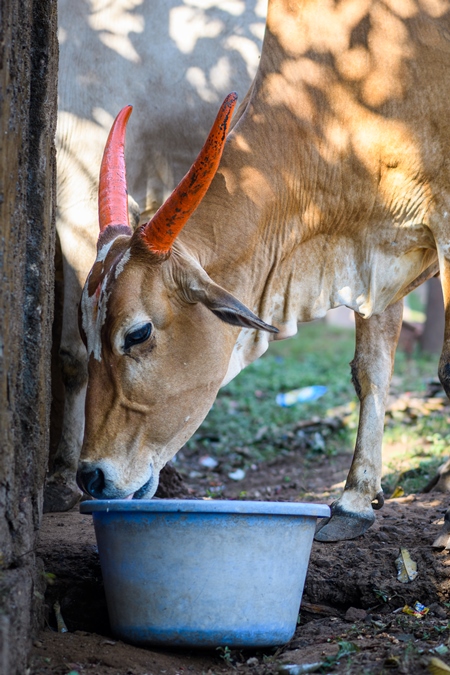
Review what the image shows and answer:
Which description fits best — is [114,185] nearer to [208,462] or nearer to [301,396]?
[208,462]

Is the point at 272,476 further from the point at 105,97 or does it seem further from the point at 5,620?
the point at 5,620

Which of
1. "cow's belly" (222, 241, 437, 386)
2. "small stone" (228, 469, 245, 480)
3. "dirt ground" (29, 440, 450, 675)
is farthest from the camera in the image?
"small stone" (228, 469, 245, 480)

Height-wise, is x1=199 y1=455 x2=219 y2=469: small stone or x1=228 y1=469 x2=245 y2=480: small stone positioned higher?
x1=199 y1=455 x2=219 y2=469: small stone

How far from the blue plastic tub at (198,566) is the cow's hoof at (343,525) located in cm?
86

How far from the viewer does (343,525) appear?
3.37 m

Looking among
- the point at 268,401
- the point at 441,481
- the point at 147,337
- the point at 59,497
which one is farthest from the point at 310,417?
the point at 147,337

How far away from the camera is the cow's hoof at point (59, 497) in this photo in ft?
11.5

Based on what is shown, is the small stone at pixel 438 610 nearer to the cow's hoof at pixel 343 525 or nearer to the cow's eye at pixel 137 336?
the cow's hoof at pixel 343 525

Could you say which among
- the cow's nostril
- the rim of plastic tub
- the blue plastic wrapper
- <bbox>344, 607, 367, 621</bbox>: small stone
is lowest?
<bbox>344, 607, 367, 621</bbox>: small stone

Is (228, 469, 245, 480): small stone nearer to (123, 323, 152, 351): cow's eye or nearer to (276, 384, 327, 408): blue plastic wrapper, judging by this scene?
(276, 384, 327, 408): blue plastic wrapper

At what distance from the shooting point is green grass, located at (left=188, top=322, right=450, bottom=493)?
525 cm

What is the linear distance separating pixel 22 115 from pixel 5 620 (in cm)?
129

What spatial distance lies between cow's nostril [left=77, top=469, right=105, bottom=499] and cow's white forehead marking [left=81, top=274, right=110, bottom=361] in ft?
1.22

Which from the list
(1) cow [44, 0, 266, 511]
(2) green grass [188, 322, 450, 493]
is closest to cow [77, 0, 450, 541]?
(1) cow [44, 0, 266, 511]
